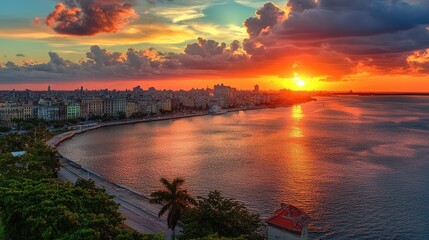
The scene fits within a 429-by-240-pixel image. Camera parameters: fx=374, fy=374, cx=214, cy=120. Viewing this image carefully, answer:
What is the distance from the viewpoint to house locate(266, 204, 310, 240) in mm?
13703

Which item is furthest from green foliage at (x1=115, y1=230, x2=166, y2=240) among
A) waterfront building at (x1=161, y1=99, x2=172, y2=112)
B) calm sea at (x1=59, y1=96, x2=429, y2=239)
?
waterfront building at (x1=161, y1=99, x2=172, y2=112)

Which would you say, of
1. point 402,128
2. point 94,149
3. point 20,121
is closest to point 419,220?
point 94,149

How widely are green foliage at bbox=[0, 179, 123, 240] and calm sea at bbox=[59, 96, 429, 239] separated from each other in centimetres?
1186

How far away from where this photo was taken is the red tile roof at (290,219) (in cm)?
1378

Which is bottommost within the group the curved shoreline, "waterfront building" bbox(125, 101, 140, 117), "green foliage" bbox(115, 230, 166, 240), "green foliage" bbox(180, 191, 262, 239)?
the curved shoreline

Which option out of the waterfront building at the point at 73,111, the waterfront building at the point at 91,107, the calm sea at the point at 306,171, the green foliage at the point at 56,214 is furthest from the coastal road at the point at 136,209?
the waterfront building at the point at 91,107

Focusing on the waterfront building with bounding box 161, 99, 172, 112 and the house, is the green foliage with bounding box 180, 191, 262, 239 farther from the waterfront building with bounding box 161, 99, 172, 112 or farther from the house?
the waterfront building with bounding box 161, 99, 172, 112

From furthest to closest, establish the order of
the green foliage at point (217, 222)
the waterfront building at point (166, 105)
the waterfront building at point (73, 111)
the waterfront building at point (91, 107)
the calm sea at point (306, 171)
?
the waterfront building at point (166, 105)
the waterfront building at point (91, 107)
the waterfront building at point (73, 111)
the calm sea at point (306, 171)
the green foliage at point (217, 222)

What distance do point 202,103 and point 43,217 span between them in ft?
466

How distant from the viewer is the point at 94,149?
5041 cm

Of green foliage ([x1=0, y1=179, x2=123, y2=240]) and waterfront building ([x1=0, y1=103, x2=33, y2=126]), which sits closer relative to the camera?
green foliage ([x1=0, y1=179, x2=123, y2=240])

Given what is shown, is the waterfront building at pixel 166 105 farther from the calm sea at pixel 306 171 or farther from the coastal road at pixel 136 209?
the coastal road at pixel 136 209

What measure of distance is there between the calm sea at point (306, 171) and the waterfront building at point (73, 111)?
3418 cm

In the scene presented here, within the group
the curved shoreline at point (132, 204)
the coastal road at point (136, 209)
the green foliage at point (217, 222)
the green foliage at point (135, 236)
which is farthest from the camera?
the curved shoreline at point (132, 204)
